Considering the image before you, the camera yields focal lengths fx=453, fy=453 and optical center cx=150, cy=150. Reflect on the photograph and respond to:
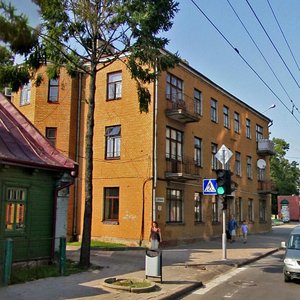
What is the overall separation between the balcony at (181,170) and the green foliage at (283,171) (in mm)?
59038

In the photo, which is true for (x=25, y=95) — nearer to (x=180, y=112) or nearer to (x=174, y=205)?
(x=180, y=112)

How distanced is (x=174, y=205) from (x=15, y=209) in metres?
13.3

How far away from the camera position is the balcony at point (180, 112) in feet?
79.4

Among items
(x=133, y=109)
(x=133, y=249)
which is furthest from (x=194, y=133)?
(x=133, y=249)

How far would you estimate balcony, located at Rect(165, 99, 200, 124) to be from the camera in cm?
2420

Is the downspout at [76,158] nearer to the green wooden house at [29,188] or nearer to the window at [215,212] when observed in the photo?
the window at [215,212]

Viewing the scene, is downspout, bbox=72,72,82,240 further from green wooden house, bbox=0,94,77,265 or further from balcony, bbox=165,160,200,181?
green wooden house, bbox=0,94,77,265

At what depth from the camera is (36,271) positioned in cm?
1213

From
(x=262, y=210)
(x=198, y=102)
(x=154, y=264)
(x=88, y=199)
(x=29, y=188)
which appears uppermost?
(x=198, y=102)

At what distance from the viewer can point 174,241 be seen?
24.2 m

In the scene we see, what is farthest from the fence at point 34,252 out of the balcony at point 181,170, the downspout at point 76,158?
the downspout at point 76,158

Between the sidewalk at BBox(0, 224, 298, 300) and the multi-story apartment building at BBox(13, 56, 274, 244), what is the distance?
12.0 feet

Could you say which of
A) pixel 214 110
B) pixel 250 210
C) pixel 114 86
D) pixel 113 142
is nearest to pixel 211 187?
pixel 113 142

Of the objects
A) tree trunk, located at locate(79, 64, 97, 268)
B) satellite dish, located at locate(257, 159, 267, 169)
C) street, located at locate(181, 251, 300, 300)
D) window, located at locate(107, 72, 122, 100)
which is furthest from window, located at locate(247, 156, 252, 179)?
tree trunk, located at locate(79, 64, 97, 268)
